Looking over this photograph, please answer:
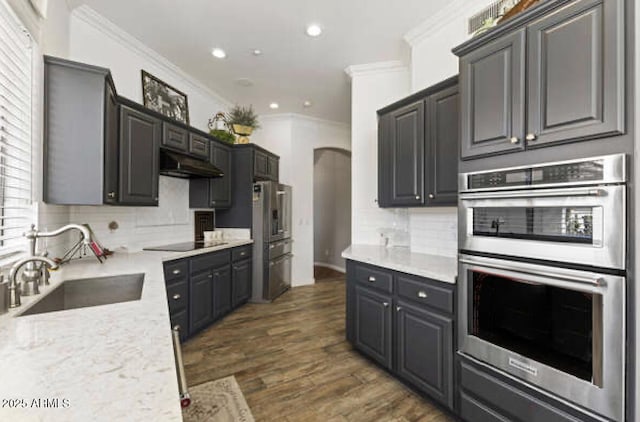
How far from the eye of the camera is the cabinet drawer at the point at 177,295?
281cm

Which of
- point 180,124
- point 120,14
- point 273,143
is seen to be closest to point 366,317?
point 180,124

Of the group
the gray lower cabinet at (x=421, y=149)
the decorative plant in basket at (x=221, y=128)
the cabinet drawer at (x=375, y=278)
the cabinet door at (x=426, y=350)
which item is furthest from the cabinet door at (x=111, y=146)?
the cabinet door at (x=426, y=350)

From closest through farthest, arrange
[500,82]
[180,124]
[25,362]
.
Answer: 1. [25,362]
2. [500,82]
3. [180,124]

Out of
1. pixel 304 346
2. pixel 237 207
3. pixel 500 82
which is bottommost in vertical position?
pixel 304 346

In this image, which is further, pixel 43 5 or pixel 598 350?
pixel 43 5

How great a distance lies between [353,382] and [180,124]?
308 cm

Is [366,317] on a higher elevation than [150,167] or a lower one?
lower

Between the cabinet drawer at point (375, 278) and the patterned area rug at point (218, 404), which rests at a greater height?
the cabinet drawer at point (375, 278)

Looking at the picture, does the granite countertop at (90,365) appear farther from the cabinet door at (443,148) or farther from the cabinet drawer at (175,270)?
the cabinet door at (443,148)

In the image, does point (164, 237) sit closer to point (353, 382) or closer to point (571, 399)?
point (353, 382)

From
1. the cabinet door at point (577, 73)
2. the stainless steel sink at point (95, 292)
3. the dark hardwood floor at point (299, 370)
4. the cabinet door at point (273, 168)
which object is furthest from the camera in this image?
→ the cabinet door at point (273, 168)

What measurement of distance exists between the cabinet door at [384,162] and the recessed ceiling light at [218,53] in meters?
1.95

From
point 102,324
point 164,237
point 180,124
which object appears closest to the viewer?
→ point 102,324

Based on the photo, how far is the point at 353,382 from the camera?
2.33 m
